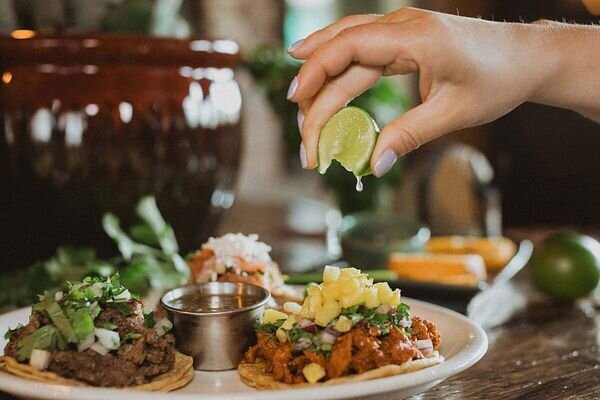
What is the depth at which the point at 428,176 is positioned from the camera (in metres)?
4.46

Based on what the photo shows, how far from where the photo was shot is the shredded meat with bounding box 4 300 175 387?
1.62m

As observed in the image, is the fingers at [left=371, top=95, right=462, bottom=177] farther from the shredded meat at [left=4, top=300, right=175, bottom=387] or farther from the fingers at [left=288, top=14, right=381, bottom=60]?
the shredded meat at [left=4, top=300, right=175, bottom=387]

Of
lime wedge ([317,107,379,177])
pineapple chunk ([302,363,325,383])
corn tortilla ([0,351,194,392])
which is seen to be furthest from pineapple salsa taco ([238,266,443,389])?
lime wedge ([317,107,379,177])

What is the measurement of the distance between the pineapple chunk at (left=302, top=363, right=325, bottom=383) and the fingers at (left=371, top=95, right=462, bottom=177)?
417mm

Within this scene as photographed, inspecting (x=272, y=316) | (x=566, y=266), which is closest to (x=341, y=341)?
(x=272, y=316)

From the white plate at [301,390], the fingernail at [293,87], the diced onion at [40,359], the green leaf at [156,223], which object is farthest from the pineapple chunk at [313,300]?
the green leaf at [156,223]

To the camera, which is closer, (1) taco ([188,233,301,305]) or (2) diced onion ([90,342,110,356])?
(2) diced onion ([90,342,110,356])

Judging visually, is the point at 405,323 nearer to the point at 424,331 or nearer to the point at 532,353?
the point at 424,331

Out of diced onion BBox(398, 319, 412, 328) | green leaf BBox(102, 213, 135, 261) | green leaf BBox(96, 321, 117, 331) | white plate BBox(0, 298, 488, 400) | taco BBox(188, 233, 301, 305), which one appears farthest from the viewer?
green leaf BBox(102, 213, 135, 261)

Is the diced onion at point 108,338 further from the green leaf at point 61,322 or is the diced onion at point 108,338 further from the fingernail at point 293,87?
the fingernail at point 293,87

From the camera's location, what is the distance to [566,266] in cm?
269

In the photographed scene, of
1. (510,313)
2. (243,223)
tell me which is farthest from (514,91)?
(243,223)

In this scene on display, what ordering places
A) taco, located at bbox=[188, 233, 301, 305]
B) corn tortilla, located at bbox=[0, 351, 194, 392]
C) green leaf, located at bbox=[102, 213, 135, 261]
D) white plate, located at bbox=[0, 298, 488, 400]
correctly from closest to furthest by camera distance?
1. white plate, located at bbox=[0, 298, 488, 400]
2. corn tortilla, located at bbox=[0, 351, 194, 392]
3. taco, located at bbox=[188, 233, 301, 305]
4. green leaf, located at bbox=[102, 213, 135, 261]

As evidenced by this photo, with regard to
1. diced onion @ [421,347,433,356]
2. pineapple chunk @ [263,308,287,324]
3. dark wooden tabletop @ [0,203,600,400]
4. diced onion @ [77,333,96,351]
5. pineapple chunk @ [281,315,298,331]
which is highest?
diced onion @ [77,333,96,351]
